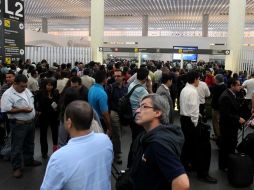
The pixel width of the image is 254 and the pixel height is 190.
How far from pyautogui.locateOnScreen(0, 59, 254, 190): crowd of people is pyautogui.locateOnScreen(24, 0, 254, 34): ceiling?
1146cm

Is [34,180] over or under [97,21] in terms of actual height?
under


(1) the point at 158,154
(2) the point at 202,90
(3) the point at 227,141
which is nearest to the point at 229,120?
(3) the point at 227,141

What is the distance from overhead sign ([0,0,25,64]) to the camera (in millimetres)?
9688

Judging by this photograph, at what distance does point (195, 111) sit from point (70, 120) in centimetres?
306

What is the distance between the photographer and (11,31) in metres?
10.0

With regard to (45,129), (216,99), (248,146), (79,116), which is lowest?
A: (248,146)

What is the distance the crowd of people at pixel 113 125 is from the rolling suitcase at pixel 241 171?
0.30 m

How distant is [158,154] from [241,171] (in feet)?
10.7

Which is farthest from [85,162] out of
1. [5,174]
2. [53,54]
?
[53,54]

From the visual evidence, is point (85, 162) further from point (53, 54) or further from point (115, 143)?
point (53, 54)

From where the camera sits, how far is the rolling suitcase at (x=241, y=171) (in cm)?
462

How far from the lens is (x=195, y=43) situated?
75.1 feet

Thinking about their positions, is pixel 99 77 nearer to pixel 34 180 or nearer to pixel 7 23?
pixel 34 180

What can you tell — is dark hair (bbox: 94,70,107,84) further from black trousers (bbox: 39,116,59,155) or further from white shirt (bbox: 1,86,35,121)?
→ black trousers (bbox: 39,116,59,155)
